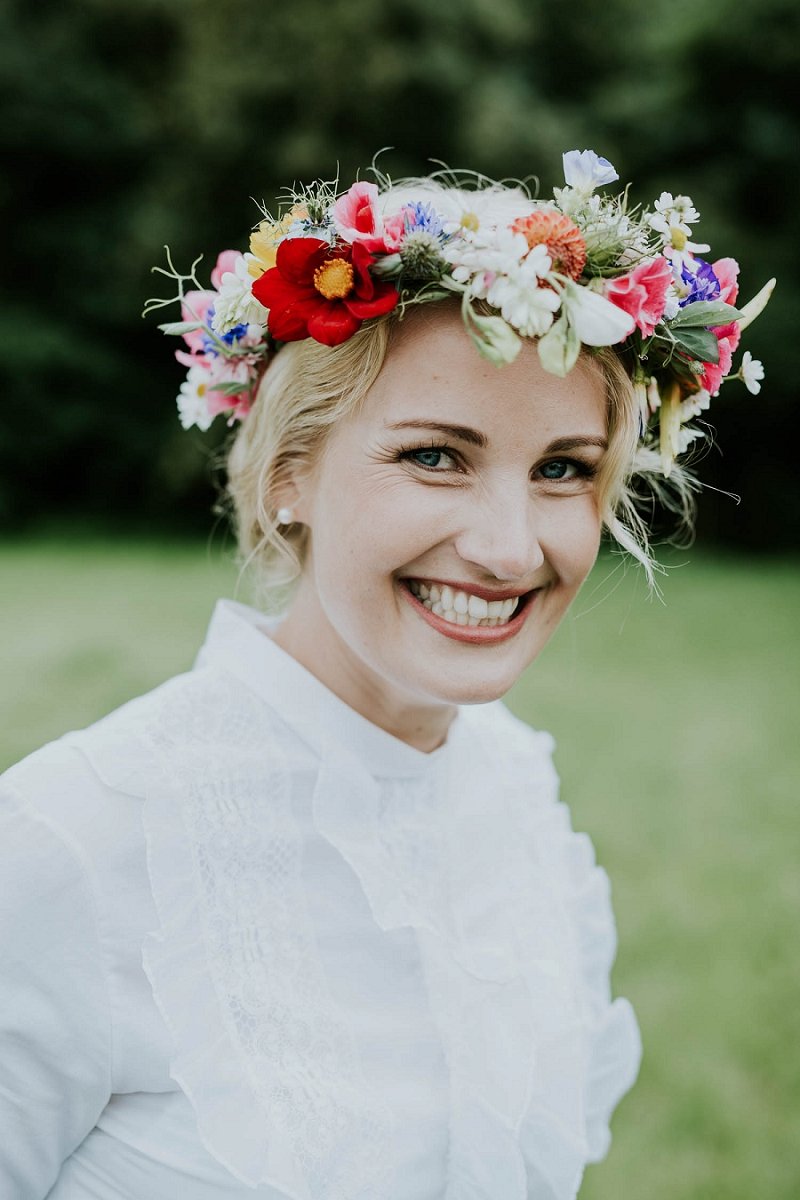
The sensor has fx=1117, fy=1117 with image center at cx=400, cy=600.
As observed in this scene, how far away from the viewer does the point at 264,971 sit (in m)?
1.77

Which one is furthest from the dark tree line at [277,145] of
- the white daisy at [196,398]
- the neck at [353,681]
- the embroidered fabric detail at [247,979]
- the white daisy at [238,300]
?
the embroidered fabric detail at [247,979]

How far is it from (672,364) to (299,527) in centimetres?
77

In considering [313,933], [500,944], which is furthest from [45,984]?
[500,944]

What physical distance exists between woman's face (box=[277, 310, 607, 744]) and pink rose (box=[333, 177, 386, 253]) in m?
0.14

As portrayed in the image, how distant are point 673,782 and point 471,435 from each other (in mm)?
5939

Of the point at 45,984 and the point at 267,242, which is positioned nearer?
the point at 45,984

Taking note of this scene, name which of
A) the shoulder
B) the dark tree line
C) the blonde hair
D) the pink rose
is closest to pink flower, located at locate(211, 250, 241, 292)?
the blonde hair

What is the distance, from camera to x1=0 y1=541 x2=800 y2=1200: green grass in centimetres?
398

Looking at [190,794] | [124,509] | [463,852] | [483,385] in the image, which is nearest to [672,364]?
[483,385]

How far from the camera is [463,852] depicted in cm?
218

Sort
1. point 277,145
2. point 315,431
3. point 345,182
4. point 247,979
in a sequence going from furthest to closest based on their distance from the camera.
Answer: point 277,145 < point 345,182 < point 315,431 < point 247,979

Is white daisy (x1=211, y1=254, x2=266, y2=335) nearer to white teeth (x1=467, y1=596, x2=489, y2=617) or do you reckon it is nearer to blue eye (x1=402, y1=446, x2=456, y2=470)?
blue eye (x1=402, y1=446, x2=456, y2=470)

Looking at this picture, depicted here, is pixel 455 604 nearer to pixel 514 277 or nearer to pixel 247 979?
pixel 514 277

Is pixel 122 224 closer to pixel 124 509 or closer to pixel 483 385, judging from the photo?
pixel 124 509
